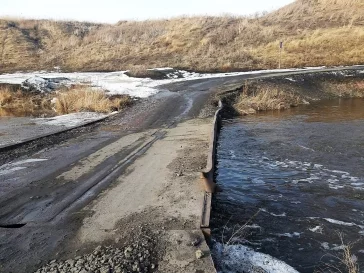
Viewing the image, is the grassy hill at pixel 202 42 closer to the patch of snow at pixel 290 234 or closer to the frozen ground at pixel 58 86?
the frozen ground at pixel 58 86

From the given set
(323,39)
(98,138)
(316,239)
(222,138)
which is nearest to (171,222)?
(316,239)

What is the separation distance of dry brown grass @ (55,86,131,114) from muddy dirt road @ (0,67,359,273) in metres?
3.75

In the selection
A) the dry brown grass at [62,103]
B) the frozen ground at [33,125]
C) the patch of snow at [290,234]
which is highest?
the dry brown grass at [62,103]

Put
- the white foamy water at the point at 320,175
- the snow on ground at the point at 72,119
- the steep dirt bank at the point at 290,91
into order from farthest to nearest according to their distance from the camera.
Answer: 1. the steep dirt bank at the point at 290,91
2. the snow on ground at the point at 72,119
3. the white foamy water at the point at 320,175

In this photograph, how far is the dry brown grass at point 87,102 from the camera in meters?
16.5

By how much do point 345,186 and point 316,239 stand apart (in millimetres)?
2641

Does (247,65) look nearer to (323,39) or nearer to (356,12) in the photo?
(323,39)

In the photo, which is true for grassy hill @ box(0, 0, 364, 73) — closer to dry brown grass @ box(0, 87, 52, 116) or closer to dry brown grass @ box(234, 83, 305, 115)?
dry brown grass @ box(234, 83, 305, 115)

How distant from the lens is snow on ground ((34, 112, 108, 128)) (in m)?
14.1

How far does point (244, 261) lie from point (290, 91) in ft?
57.8

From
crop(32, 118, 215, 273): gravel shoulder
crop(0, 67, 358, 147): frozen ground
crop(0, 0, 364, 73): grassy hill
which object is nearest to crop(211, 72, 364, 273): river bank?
crop(32, 118, 215, 273): gravel shoulder

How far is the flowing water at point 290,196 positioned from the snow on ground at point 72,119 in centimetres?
529

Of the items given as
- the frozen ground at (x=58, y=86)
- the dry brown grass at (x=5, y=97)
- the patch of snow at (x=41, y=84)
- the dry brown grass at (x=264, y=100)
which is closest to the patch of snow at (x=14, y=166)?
the frozen ground at (x=58, y=86)

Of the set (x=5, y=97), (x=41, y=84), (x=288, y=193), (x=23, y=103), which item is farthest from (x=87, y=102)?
(x=288, y=193)
